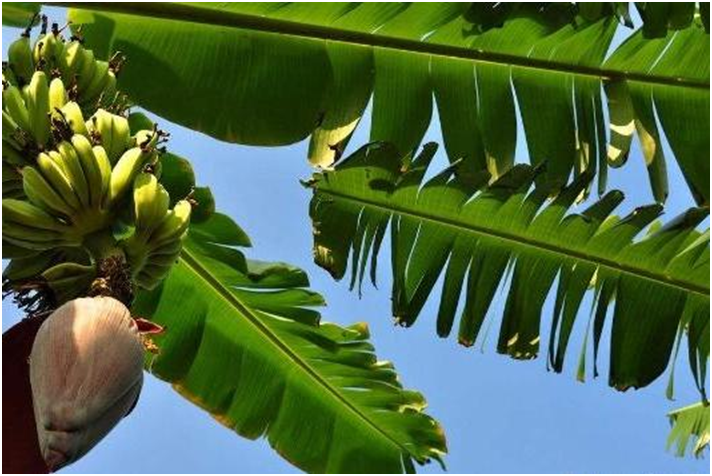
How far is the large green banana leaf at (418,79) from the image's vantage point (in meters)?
1.79

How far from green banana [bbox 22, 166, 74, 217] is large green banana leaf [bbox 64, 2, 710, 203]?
0.68 m

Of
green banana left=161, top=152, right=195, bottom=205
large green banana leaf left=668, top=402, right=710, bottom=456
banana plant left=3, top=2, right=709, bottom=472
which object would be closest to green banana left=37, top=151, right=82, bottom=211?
green banana left=161, top=152, right=195, bottom=205

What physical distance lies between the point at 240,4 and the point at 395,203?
0.48 metres

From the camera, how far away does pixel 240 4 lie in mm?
1799

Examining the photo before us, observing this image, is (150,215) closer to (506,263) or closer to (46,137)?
(46,137)

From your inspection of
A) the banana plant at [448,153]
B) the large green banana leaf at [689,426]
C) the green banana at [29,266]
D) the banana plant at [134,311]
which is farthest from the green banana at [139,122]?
the large green banana leaf at [689,426]

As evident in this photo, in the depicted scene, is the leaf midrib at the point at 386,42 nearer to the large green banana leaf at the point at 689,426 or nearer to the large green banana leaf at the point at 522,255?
the large green banana leaf at the point at 522,255

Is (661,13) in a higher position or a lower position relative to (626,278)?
higher

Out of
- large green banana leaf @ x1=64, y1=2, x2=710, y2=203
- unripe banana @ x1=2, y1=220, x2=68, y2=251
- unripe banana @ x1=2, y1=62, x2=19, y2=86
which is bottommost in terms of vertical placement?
unripe banana @ x1=2, y1=220, x2=68, y2=251

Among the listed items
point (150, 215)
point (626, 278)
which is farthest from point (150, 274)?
point (626, 278)

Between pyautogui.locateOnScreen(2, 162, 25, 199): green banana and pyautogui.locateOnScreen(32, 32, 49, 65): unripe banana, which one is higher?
pyautogui.locateOnScreen(32, 32, 49, 65): unripe banana

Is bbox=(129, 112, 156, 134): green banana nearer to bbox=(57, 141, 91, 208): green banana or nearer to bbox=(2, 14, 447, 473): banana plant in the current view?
bbox=(2, 14, 447, 473): banana plant

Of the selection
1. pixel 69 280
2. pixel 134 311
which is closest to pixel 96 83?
pixel 69 280

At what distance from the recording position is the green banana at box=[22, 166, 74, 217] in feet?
3.70
